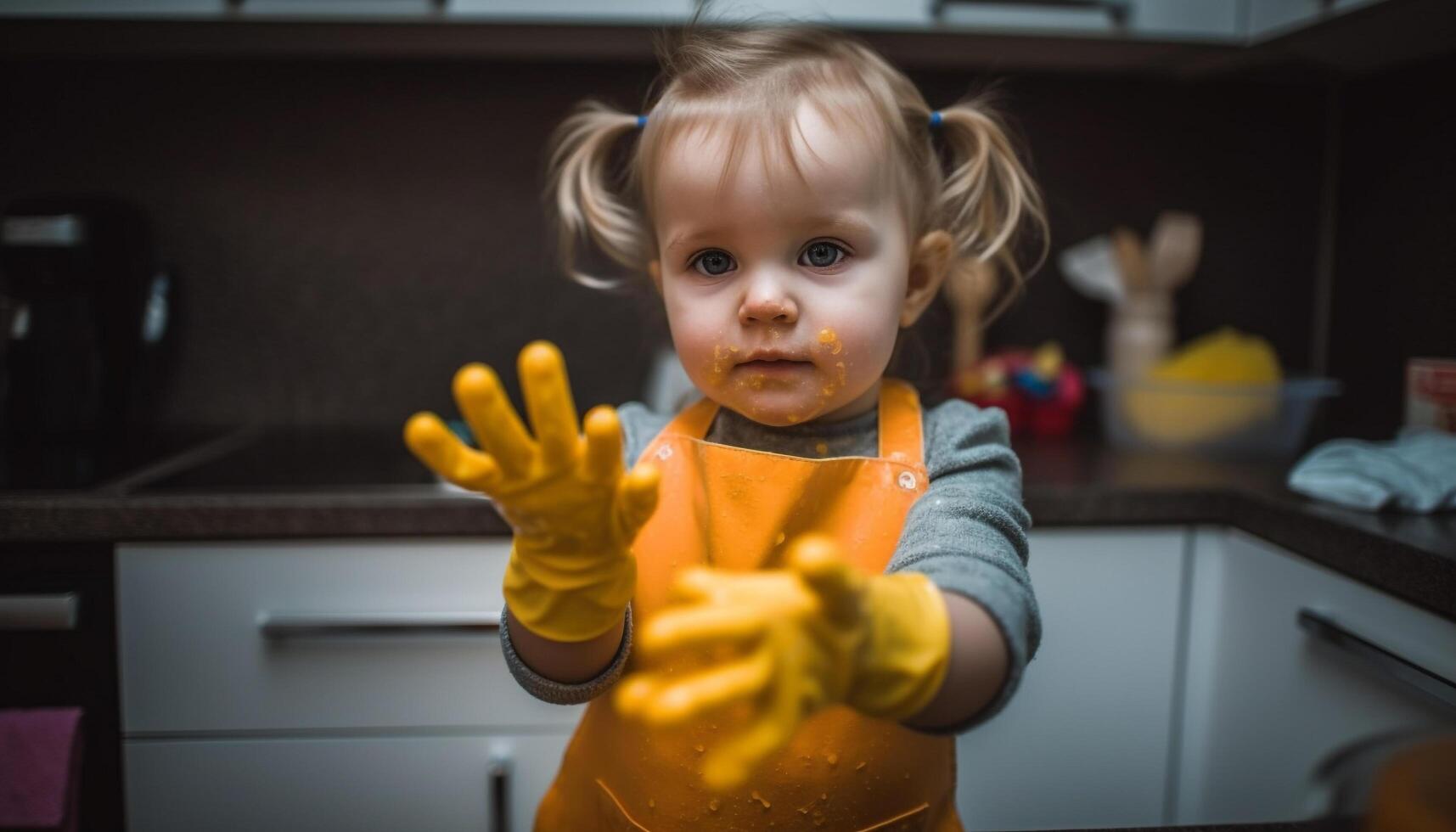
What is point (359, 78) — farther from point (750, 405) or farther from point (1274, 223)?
point (1274, 223)

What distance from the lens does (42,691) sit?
1.06 meters

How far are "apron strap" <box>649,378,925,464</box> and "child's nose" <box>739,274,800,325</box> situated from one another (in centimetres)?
15

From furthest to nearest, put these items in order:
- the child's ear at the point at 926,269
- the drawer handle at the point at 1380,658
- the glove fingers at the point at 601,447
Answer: the drawer handle at the point at 1380,658, the child's ear at the point at 926,269, the glove fingers at the point at 601,447

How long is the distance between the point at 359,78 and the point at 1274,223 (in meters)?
1.47

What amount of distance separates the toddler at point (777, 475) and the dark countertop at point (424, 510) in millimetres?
415

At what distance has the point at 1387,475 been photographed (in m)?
1.00

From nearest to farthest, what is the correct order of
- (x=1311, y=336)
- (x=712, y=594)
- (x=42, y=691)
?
(x=712, y=594), (x=42, y=691), (x=1311, y=336)

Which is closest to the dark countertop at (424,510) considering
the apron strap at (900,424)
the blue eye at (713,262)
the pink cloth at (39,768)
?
the pink cloth at (39,768)

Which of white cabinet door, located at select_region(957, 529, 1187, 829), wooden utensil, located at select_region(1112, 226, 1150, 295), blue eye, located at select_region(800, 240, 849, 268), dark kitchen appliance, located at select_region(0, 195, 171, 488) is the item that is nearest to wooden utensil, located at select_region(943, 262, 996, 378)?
wooden utensil, located at select_region(1112, 226, 1150, 295)

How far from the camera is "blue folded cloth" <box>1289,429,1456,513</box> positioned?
977 mm

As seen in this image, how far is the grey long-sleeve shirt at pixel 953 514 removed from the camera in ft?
1.58

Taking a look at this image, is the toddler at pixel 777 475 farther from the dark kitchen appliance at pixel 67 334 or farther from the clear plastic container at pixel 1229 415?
the dark kitchen appliance at pixel 67 334

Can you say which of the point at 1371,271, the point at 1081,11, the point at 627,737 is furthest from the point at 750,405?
the point at 1371,271

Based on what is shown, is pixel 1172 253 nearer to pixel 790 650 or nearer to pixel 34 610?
pixel 790 650
